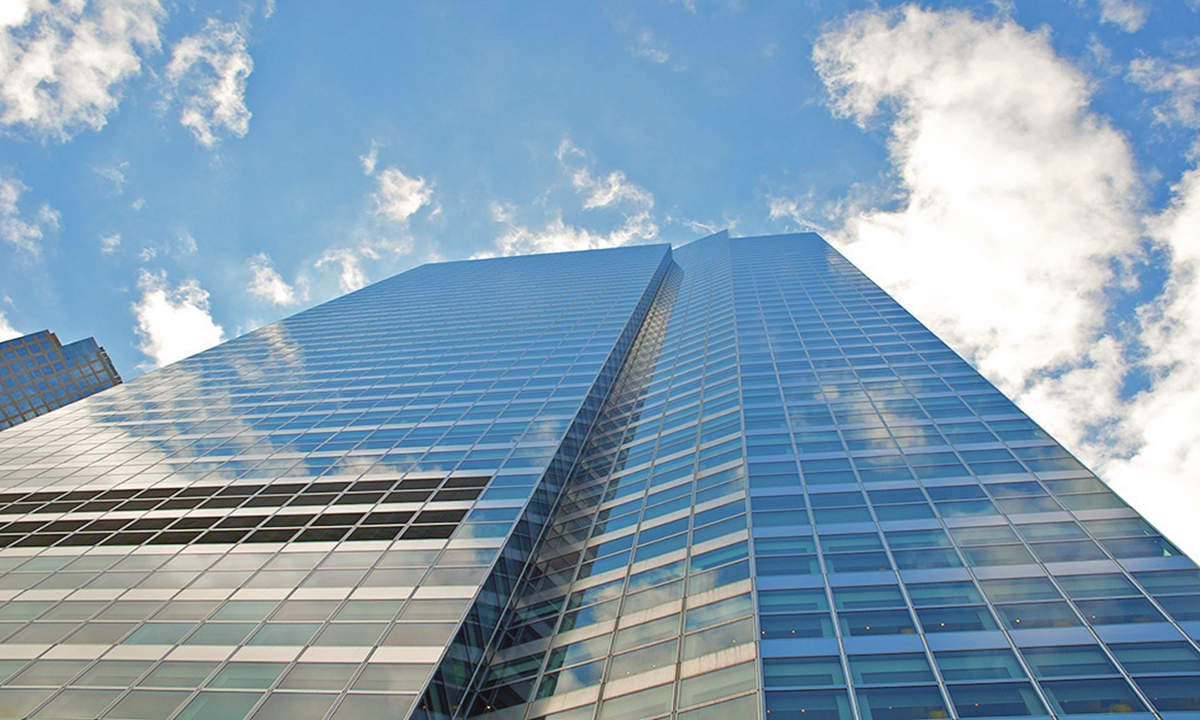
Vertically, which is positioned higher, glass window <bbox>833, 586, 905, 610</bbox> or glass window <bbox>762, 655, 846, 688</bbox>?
glass window <bbox>762, 655, 846, 688</bbox>

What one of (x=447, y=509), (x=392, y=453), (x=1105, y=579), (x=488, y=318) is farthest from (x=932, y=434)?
(x=488, y=318)

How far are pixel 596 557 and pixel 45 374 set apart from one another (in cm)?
10524

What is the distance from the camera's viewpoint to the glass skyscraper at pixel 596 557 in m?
17.0

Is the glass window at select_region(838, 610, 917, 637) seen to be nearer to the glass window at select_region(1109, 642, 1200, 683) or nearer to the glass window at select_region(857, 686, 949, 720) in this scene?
the glass window at select_region(857, 686, 949, 720)

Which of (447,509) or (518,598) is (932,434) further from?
(447,509)

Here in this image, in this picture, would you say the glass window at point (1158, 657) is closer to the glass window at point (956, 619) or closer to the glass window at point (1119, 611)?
the glass window at point (1119, 611)

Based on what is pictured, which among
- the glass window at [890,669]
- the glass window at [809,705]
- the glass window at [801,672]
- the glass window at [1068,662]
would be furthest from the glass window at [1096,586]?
the glass window at [809,705]

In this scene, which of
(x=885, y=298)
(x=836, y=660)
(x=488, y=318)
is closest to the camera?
(x=836, y=660)

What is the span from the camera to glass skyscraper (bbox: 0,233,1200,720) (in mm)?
17000

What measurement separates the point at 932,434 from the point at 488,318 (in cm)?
4751

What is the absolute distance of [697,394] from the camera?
40.9 m

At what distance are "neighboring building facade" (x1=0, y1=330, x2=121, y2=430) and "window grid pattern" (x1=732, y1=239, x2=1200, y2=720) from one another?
10423cm

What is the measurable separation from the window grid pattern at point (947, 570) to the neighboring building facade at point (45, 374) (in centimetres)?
10423

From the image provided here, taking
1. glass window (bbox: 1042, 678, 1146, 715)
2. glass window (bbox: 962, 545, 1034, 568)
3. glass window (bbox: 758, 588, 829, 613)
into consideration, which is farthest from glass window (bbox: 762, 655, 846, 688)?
glass window (bbox: 962, 545, 1034, 568)
